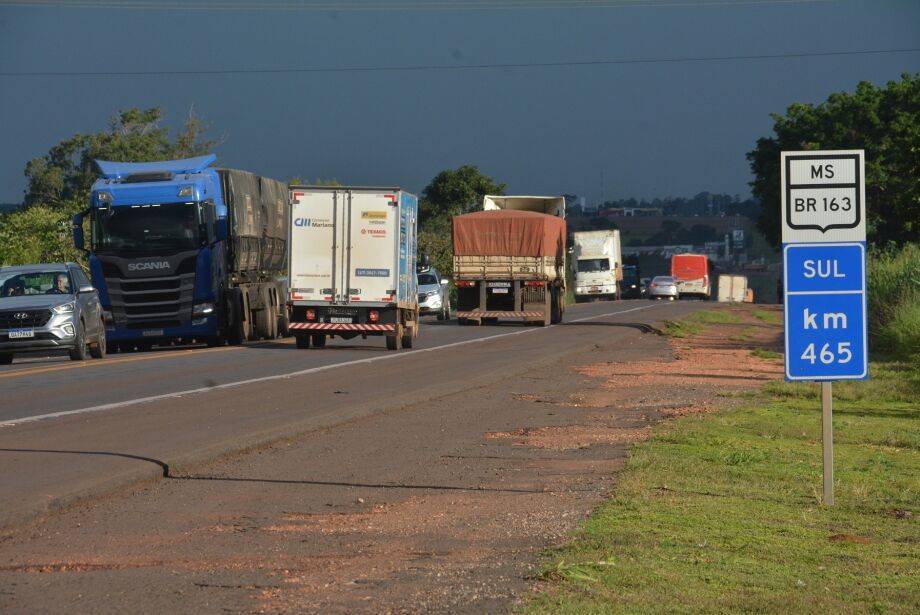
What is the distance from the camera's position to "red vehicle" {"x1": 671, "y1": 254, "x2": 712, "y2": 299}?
8669 centimetres

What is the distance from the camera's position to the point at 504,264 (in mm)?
40688

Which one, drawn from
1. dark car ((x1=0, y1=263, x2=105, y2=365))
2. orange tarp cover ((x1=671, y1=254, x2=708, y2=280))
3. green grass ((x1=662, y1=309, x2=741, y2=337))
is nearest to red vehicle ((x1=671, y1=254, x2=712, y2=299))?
orange tarp cover ((x1=671, y1=254, x2=708, y2=280))

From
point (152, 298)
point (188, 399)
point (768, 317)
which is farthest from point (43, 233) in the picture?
point (188, 399)

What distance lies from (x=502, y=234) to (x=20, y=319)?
61.4 feet

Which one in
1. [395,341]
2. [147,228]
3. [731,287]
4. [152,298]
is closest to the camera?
[395,341]

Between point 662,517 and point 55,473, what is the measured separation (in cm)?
468

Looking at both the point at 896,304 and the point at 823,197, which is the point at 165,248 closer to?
the point at 896,304

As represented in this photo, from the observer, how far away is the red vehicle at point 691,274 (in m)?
86.7

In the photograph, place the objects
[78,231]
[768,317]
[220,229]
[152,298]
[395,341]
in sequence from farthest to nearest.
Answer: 1. [768,317]
2. [220,229]
3. [152,298]
4. [78,231]
5. [395,341]

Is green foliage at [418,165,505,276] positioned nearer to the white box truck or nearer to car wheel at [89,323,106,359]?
the white box truck

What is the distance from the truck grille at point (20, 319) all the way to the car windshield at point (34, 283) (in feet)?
2.63

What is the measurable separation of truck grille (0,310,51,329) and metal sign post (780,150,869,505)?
18.3 meters

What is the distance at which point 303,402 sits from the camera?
1628 centimetres

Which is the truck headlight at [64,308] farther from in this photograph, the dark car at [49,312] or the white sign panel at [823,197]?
the white sign panel at [823,197]
